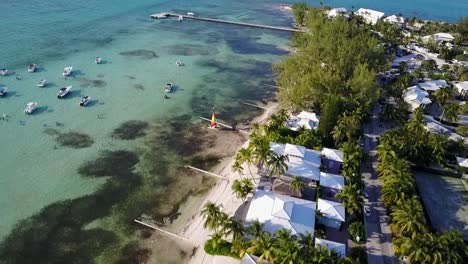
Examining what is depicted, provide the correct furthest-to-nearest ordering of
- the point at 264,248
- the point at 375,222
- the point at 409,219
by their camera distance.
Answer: the point at 375,222 → the point at 409,219 → the point at 264,248

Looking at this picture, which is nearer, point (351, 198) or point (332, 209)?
point (332, 209)

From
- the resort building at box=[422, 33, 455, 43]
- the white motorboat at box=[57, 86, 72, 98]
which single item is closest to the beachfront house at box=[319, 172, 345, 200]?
the white motorboat at box=[57, 86, 72, 98]

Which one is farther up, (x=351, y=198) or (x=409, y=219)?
(x=409, y=219)

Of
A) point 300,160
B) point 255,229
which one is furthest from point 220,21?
point 255,229

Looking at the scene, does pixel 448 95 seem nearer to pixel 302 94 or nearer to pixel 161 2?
pixel 302 94

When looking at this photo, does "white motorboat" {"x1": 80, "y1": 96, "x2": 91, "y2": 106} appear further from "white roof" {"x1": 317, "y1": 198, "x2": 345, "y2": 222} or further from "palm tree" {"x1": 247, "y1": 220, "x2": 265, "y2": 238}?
"white roof" {"x1": 317, "y1": 198, "x2": 345, "y2": 222}

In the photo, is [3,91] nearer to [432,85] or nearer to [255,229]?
[255,229]
